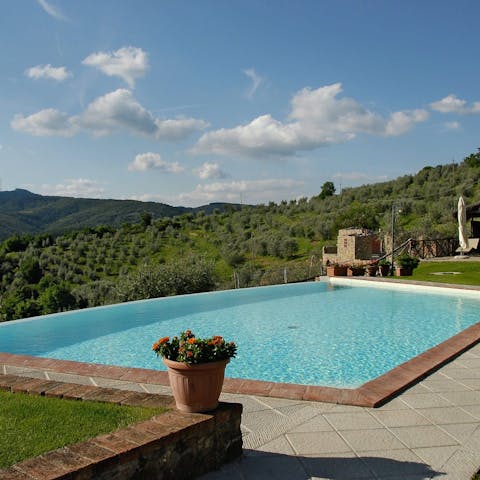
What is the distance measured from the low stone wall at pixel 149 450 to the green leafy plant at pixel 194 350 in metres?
0.34

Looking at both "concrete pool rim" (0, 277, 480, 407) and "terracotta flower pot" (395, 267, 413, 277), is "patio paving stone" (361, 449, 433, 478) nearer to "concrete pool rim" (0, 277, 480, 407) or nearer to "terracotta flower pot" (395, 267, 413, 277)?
"concrete pool rim" (0, 277, 480, 407)

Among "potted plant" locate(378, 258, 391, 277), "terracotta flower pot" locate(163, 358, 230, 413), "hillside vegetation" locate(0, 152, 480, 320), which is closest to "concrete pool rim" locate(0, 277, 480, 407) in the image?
"terracotta flower pot" locate(163, 358, 230, 413)

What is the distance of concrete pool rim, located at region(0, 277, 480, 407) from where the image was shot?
162 inches

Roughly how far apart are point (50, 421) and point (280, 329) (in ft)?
21.0

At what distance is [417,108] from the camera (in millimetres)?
16500

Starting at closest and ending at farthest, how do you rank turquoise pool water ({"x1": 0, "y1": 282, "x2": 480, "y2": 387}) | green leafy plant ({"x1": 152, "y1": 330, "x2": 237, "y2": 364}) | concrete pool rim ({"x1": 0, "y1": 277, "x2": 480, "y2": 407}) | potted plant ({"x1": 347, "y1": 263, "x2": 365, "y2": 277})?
green leafy plant ({"x1": 152, "y1": 330, "x2": 237, "y2": 364}), concrete pool rim ({"x1": 0, "y1": 277, "x2": 480, "y2": 407}), turquoise pool water ({"x1": 0, "y1": 282, "x2": 480, "y2": 387}), potted plant ({"x1": 347, "y1": 263, "x2": 365, "y2": 277})

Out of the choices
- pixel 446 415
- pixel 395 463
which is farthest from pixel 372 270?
pixel 395 463

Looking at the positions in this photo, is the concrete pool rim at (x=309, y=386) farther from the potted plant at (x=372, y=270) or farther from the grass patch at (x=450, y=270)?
the potted plant at (x=372, y=270)

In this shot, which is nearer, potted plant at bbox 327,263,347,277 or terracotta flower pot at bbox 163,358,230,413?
terracotta flower pot at bbox 163,358,230,413

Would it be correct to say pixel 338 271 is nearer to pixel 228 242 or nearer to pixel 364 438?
pixel 364 438

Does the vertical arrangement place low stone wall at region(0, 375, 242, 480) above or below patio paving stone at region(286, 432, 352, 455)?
above

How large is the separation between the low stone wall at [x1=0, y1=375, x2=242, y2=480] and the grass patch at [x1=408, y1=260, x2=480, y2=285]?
12.0 meters

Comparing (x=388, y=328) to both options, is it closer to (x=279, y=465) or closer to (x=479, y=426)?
(x=479, y=426)

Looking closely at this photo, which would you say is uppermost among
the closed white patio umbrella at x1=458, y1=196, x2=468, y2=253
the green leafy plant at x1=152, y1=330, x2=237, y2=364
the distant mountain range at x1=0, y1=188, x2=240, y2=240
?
the distant mountain range at x1=0, y1=188, x2=240, y2=240
